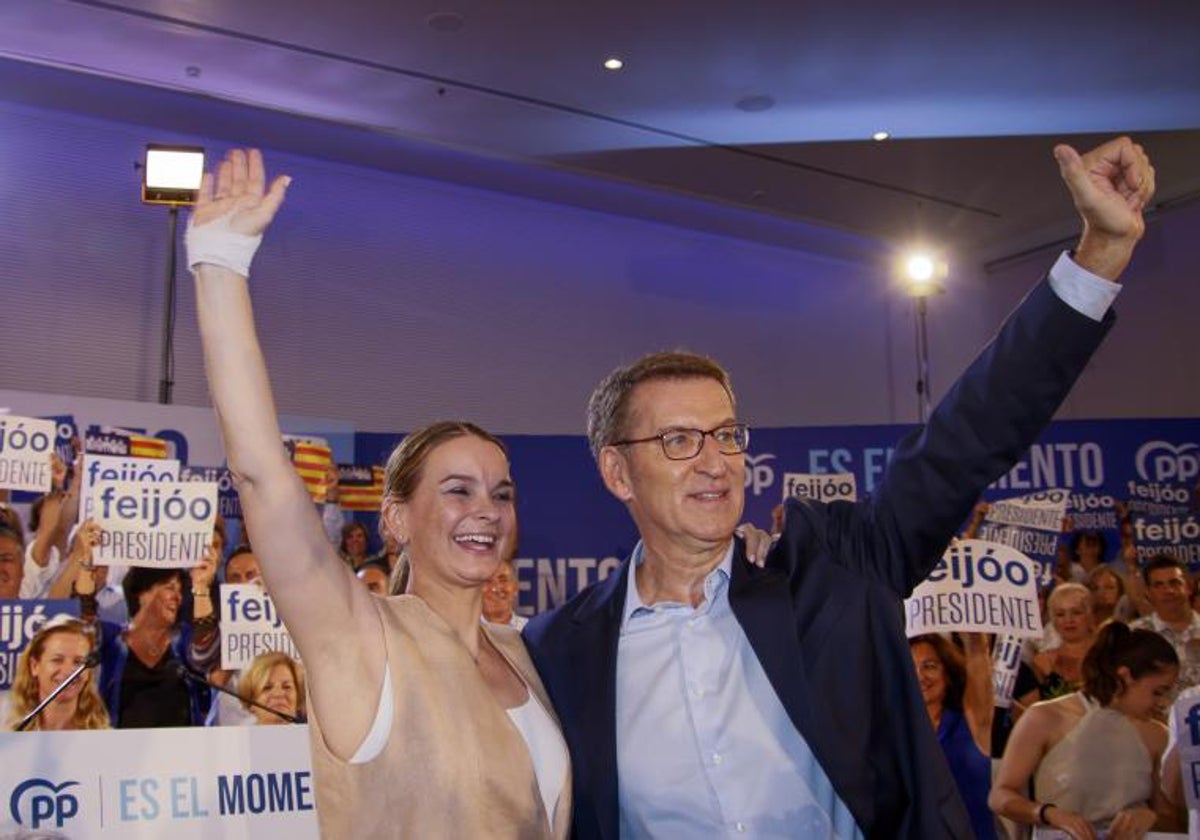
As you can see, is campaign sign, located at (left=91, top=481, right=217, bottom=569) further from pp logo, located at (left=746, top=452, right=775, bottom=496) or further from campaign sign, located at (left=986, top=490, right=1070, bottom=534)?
campaign sign, located at (left=986, top=490, right=1070, bottom=534)

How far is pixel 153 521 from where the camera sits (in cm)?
607

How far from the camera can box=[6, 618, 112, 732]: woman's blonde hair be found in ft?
16.8

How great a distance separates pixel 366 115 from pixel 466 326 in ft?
7.35

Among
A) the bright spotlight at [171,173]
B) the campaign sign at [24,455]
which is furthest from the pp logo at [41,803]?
the bright spotlight at [171,173]

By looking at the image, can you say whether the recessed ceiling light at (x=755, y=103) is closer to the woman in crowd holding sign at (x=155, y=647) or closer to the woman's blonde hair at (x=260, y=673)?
the woman in crowd holding sign at (x=155, y=647)

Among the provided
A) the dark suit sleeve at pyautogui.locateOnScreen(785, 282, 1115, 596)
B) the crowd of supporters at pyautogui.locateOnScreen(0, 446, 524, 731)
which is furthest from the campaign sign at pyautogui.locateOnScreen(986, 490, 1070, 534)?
the dark suit sleeve at pyautogui.locateOnScreen(785, 282, 1115, 596)

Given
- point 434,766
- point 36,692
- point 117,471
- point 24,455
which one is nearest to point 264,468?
point 434,766

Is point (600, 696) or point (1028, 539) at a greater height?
point (1028, 539)

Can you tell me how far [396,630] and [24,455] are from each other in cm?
489

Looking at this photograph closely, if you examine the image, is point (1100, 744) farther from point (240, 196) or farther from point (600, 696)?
point (240, 196)

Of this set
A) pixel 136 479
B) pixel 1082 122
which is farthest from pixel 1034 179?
pixel 136 479

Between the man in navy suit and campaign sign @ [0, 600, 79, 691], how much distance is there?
398 centimetres

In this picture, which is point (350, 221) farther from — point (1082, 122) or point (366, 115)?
point (1082, 122)

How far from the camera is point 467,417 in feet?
34.4
